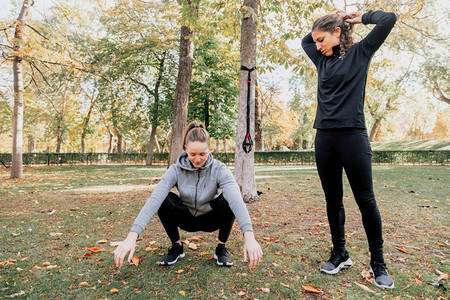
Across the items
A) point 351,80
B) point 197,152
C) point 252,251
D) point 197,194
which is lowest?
point 252,251

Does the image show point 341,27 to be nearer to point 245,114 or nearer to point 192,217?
point 192,217

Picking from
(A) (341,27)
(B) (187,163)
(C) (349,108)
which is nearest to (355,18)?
(A) (341,27)

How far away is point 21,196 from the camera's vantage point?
661 cm

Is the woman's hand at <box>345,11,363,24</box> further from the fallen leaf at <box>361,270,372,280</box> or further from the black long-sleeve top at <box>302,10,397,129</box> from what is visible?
the fallen leaf at <box>361,270,372,280</box>

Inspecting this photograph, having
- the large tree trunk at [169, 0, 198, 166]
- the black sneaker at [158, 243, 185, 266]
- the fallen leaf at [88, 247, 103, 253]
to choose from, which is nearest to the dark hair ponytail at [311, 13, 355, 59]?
the black sneaker at [158, 243, 185, 266]

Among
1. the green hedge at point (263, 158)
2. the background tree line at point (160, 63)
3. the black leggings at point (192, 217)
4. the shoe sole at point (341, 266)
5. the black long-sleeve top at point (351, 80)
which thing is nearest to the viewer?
the black long-sleeve top at point (351, 80)

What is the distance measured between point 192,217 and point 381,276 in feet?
5.69

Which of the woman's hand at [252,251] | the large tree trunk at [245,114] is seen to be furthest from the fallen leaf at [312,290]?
the large tree trunk at [245,114]

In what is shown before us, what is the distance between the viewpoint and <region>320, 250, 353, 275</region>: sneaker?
101 inches

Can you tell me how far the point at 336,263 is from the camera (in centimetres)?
261

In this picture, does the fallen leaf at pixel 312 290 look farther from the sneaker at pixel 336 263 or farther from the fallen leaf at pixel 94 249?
the fallen leaf at pixel 94 249

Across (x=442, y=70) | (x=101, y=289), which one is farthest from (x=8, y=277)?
(x=442, y=70)

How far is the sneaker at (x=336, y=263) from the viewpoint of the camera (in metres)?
2.56

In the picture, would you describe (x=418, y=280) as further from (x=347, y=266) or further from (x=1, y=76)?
(x=1, y=76)
